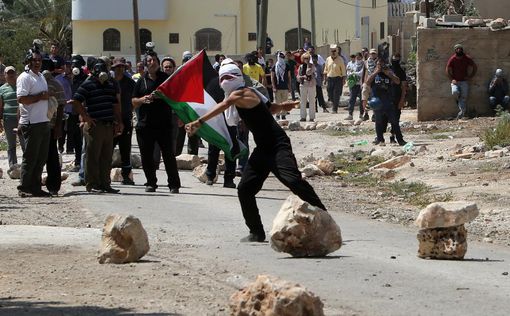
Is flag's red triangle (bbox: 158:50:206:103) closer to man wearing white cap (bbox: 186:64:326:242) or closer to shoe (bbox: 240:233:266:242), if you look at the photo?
man wearing white cap (bbox: 186:64:326:242)

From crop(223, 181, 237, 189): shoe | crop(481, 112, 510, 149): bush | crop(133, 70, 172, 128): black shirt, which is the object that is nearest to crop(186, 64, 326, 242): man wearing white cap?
crop(133, 70, 172, 128): black shirt

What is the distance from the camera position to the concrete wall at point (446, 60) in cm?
2950

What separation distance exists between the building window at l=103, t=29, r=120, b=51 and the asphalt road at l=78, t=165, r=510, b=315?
55999 millimetres

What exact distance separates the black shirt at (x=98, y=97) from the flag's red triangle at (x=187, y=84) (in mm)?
695

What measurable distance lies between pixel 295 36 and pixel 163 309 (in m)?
63.6

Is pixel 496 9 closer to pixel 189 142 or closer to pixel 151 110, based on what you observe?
pixel 189 142

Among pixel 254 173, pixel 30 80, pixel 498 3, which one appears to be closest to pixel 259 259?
pixel 254 173

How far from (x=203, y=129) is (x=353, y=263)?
231 inches

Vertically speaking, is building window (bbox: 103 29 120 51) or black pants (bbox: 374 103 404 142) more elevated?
building window (bbox: 103 29 120 51)

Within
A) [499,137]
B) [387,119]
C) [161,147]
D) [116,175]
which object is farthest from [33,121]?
[387,119]

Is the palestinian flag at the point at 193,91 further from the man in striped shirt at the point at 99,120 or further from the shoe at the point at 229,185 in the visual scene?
the shoe at the point at 229,185

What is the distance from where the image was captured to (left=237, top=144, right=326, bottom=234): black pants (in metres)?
11.6

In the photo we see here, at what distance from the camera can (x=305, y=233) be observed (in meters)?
10.9

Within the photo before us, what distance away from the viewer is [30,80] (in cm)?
1612
